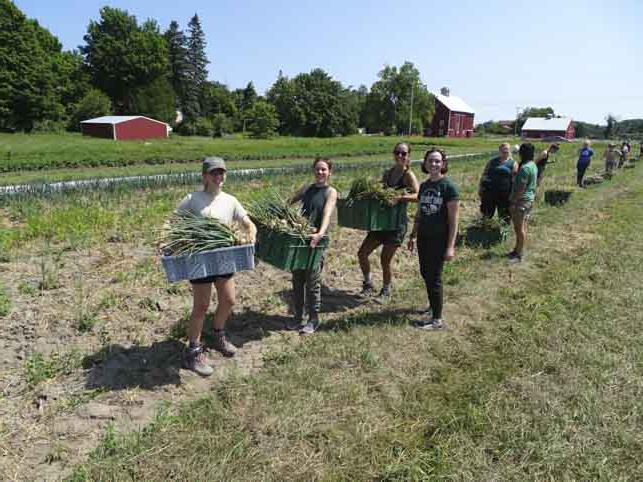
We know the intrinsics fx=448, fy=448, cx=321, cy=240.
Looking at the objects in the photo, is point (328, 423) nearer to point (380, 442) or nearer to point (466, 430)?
point (380, 442)

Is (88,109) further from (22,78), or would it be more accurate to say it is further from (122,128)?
(122,128)

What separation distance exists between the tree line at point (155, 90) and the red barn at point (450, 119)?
236 cm

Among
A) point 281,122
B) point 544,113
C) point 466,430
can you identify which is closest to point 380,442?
point 466,430

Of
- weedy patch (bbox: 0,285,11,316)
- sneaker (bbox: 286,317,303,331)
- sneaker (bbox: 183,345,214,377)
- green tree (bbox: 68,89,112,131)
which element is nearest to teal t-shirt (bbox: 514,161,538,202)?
sneaker (bbox: 286,317,303,331)

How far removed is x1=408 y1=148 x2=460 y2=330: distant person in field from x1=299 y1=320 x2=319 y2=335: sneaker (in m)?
1.08

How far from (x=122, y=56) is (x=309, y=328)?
66.6 metres

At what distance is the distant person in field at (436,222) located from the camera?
4336mm

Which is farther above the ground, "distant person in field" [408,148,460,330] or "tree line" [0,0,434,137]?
"tree line" [0,0,434,137]

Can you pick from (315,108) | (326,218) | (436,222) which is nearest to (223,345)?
(326,218)

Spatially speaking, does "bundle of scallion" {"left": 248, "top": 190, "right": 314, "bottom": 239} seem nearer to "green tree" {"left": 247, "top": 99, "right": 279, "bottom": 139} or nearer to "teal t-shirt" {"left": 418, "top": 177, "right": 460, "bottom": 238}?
"teal t-shirt" {"left": 418, "top": 177, "right": 460, "bottom": 238}

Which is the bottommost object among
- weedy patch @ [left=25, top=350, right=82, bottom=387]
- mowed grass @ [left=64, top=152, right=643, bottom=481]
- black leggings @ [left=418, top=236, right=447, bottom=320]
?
mowed grass @ [left=64, top=152, right=643, bottom=481]

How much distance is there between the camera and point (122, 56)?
197ft

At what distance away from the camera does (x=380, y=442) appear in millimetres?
2922

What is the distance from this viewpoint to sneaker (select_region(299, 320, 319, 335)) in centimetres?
446
